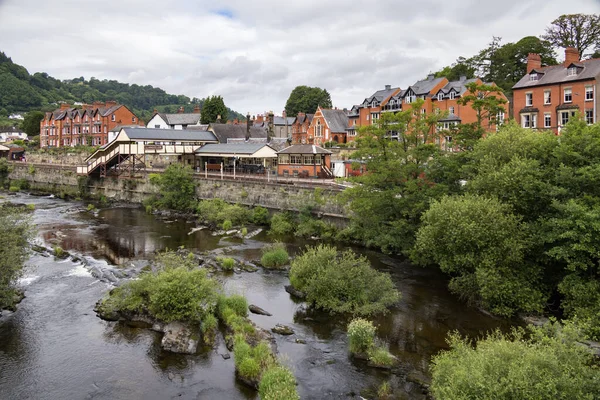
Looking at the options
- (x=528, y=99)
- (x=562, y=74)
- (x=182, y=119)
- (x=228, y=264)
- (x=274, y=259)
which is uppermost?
(x=182, y=119)

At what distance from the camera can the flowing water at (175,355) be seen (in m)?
14.9

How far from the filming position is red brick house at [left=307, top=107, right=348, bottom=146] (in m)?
67.1

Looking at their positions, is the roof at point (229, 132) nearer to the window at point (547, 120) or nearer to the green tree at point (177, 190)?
the green tree at point (177, 190)

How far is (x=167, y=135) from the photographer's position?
185ft

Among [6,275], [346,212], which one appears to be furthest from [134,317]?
[346,212]

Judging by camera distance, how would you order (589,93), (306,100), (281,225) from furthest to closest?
(306,100) < (589,93) < (281,225)

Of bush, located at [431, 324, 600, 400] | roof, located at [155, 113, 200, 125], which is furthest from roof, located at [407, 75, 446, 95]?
bush, located at [431, 324, 600, 400]

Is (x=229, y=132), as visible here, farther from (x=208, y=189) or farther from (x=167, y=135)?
(x=208, y=189)

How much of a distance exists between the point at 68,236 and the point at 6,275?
17.3m

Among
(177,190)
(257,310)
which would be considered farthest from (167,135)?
(257,310)

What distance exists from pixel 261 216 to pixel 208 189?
29.4 ft

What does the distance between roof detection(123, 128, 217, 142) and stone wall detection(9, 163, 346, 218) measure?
523 cm

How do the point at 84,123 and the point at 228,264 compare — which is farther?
the point at 84,123

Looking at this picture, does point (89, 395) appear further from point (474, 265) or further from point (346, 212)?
point (346, 212)
